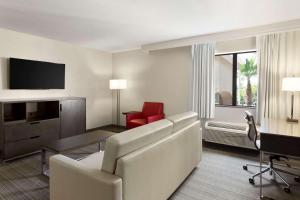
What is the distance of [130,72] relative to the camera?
5.68m

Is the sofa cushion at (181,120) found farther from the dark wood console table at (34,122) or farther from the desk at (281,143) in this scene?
the dark wood console table at (34,122)

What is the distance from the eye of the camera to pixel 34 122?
3.52m

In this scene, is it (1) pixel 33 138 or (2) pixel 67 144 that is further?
(1) pixel 33 138

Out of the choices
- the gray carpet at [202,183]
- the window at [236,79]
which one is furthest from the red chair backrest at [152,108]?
the gray carpet at [202,183]

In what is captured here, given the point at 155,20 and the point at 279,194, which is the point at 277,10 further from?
the point at 279,194

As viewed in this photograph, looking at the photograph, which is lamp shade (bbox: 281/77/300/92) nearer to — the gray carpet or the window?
the window

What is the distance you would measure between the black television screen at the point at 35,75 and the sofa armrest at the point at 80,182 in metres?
2.76

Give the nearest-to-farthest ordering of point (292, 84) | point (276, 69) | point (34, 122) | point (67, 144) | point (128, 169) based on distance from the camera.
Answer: point (128, 169) → point (67, 144) → point (292, 84) → point (276, 69) → point (34, 122)

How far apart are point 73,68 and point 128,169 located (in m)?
4.12

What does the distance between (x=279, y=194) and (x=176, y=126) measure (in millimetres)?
1492

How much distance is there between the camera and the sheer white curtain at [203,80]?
13.5 ft

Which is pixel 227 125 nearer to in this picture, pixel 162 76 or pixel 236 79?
pixel 236 79

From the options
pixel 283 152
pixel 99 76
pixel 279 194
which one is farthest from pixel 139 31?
pixel 279 194

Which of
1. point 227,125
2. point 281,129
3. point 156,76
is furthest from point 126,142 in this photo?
point 156,76
